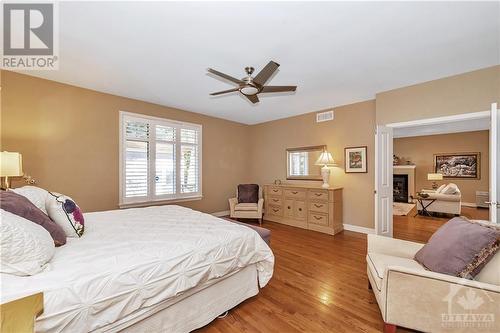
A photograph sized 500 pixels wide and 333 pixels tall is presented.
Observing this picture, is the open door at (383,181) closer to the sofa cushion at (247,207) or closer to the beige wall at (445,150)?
the sofa cushion at (247,207)

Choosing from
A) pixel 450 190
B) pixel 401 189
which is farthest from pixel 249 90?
pixel 401 189

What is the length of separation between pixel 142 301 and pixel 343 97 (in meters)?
4.24

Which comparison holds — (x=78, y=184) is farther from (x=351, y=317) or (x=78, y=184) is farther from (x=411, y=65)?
(x=411, y=65)

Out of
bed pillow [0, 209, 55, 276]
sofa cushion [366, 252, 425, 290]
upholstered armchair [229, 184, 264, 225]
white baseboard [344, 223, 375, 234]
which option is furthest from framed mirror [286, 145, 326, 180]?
bed pillow [0, 209, 55, 276]

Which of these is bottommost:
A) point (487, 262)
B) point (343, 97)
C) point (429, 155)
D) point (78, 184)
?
point (487, 262)

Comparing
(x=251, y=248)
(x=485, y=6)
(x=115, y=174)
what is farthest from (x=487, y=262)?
(x=115, y=174)

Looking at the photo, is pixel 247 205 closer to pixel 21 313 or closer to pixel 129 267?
pixel 129 267

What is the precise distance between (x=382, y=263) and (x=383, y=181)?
218cm

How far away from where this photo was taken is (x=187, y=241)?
171 centimetres

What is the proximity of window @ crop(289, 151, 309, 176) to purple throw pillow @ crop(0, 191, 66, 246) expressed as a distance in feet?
14.9

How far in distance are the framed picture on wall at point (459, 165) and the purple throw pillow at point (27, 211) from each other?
10.6 meters

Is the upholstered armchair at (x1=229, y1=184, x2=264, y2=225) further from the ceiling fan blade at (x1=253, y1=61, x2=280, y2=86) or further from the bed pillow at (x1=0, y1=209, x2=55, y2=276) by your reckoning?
the bed pillow at (x1=0, y1=209, x2=55, y2=276)

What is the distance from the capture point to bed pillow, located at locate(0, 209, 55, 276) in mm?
1104

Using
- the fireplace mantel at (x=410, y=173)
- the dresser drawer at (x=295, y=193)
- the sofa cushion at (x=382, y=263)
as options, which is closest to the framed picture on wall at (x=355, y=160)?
the dresser drawer at (x=295, y=193)
